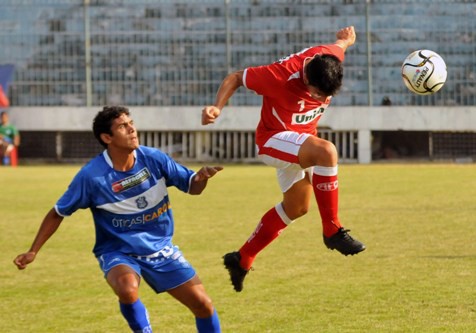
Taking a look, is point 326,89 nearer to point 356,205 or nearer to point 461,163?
point 356,205

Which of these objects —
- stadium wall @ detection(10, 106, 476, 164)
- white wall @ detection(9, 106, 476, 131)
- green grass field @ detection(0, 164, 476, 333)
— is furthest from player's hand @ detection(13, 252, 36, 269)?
white wall @ detection(9, 106, 476, 131)

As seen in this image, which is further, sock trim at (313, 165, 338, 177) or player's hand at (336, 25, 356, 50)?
player's hand at (336, 25, 356, 50)

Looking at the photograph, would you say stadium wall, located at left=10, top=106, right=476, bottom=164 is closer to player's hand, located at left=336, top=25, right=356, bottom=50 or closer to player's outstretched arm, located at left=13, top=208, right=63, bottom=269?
player's hand, located at left=336, top=25, right=356, bottom=50

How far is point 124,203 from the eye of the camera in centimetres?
845

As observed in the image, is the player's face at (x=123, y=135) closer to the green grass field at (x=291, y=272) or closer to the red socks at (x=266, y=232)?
the green grass field at (x=291, y=272)

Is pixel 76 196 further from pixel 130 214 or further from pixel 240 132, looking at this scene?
pixel 240 132

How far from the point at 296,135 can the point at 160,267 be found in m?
2.04

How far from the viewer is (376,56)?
36.0m

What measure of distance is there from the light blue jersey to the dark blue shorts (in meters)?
0.05

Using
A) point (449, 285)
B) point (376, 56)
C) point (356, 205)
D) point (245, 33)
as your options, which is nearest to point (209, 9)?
point (245, 33)

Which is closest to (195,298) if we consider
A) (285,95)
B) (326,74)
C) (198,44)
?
(326,74)

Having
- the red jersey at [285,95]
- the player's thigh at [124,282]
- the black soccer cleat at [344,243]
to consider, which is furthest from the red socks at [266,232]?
the player's thigh at [124,282]

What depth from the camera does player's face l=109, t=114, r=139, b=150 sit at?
8406mm

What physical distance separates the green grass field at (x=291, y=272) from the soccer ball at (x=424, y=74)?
198cm
